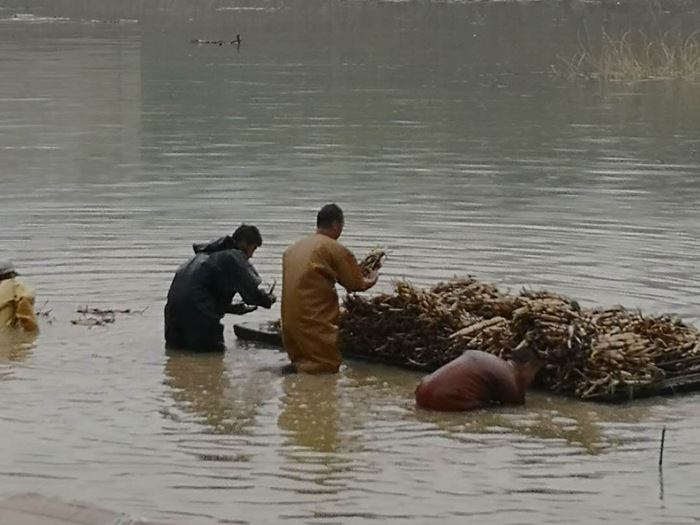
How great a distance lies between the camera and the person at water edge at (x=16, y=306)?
13.0 metres

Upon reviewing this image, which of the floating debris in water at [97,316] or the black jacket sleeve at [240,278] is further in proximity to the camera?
the floating debris in water at [97,316]

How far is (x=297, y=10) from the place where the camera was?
102 metres

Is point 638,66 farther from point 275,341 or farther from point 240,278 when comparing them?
point 240,278

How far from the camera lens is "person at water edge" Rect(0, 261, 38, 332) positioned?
13.0 meters

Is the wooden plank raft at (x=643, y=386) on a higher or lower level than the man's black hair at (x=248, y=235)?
lower

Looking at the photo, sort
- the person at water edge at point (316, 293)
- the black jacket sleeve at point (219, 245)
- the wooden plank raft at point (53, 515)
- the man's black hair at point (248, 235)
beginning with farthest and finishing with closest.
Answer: the black jacket sleeve at point (219, 245)
the man's black hair at point (248, 235)
the person at water edge at point (316, 293)
the wooden plank raft at point (53, 515)

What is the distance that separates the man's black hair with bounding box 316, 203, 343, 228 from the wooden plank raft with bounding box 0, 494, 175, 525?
18.7ft

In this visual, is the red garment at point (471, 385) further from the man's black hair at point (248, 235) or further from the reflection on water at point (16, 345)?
the reflection on water at point (16, 345)

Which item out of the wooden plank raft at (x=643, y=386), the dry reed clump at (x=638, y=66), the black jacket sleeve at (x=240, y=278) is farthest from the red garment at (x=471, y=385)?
the dry reed clump at (x=638, y=66)

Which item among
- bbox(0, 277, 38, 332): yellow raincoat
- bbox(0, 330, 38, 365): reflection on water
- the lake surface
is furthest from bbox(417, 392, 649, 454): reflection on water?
bbox(0, 277, 38, 332): yellow raincoat

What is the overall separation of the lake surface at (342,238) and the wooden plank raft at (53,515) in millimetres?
1633

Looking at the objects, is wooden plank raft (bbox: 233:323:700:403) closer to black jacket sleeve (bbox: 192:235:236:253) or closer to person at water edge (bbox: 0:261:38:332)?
black jacket sleeve (bbox: 192:235:236:253)

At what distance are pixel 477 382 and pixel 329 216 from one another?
2.00 metres

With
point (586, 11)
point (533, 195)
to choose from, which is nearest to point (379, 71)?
point (533, 195)
